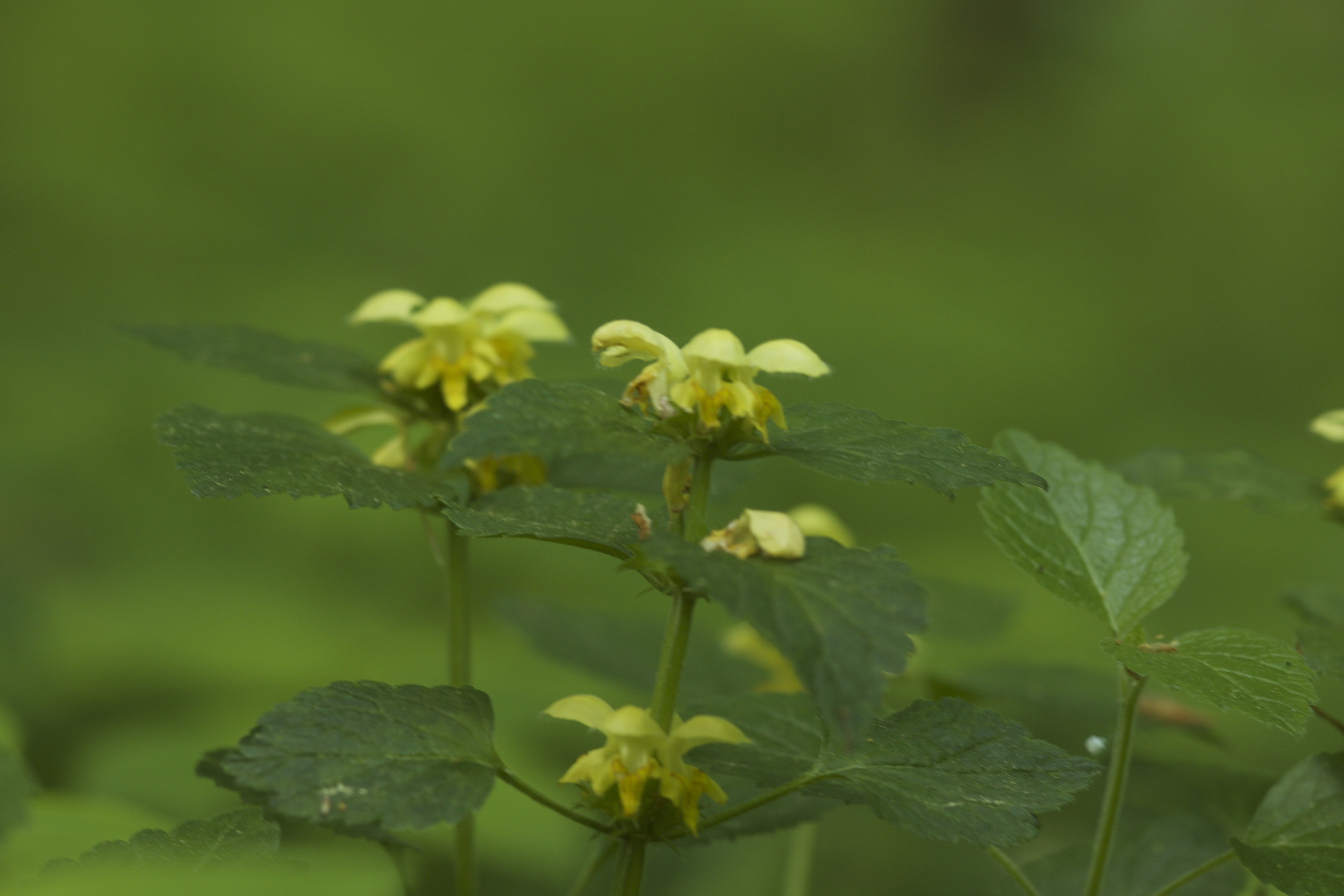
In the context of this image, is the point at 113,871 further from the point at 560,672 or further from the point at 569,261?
the point at 569,261

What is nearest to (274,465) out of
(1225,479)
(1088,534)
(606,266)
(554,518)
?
(554,518)

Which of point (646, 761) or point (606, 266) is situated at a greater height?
point (646, 761)

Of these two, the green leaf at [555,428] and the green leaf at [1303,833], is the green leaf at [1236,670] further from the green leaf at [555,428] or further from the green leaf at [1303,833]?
the green leaf at [555,428]

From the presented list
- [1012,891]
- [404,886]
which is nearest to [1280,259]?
[1012,891]

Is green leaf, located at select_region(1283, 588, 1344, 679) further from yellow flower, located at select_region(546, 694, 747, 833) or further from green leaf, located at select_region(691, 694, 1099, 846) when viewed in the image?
yellow flower, located at select_region(546, 694, 747, 833)

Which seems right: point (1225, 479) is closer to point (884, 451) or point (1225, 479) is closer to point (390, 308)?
point (884, 451)
